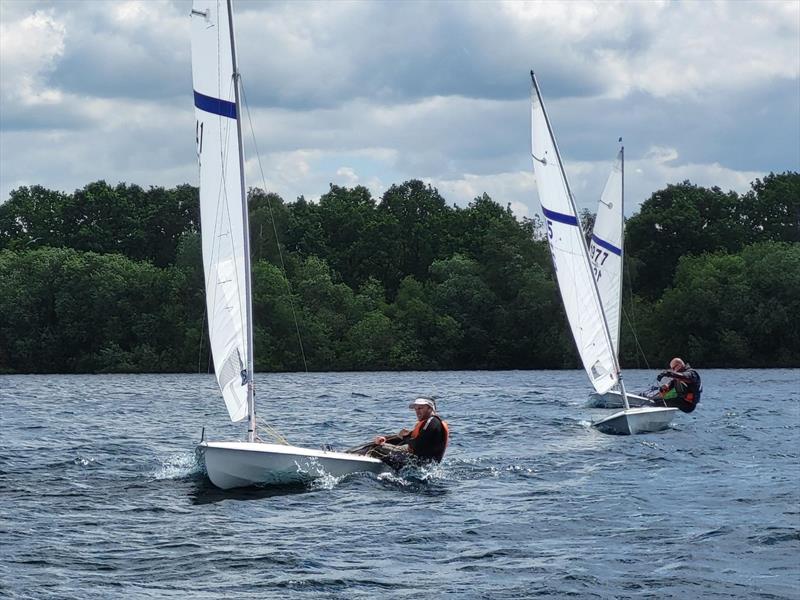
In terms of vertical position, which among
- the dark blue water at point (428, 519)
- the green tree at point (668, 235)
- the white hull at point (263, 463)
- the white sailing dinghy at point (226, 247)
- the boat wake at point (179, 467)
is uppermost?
the green tree at point (668, 235)

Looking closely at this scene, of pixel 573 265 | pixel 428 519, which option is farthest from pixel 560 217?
pixel 428 519

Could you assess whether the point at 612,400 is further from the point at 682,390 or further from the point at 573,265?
the point at 573,265

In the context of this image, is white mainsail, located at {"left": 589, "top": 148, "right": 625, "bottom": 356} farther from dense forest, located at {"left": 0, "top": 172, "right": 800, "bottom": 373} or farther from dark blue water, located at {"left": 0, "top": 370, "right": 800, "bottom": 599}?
dense forest, located at {"left": 0, "top": 172, "right": 800, "bottom": 373}

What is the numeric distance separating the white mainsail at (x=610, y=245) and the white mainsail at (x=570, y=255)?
1163cm

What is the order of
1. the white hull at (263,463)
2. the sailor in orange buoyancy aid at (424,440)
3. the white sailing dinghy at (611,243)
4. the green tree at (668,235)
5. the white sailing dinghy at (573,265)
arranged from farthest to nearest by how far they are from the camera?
the green tree at (668,235) < the white sailing dinghy at (611,243) < the white sailing dinghy at (573,265) < the sailor in orange buoyancy aid at (424,440) < the white hull at (263,463)

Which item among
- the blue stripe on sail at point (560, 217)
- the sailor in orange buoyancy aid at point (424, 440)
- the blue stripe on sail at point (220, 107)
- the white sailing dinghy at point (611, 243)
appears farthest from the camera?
the white sailing dinghy at point (611, 243)

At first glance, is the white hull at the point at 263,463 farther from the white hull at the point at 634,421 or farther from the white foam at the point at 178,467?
the white hull at the point at 634,421

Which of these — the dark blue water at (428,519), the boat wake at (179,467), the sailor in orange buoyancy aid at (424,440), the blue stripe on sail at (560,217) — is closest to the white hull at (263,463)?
the dark blue water at (428,519)

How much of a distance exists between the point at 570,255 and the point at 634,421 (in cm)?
437

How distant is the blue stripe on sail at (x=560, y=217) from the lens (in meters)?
33.0

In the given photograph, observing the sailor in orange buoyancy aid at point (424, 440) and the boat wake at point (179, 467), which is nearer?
the sailor in orange buoyancy aid at point (424, 440)

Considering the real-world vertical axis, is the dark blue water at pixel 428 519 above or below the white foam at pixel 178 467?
below

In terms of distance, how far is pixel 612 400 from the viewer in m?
41.3

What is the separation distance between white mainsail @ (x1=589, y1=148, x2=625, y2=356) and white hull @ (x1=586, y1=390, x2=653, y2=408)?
3.01 metres
